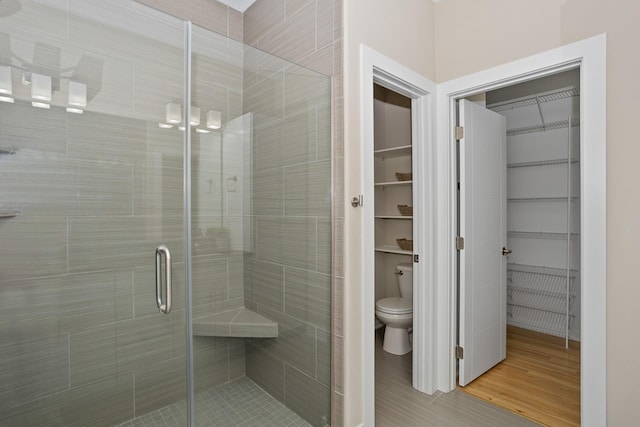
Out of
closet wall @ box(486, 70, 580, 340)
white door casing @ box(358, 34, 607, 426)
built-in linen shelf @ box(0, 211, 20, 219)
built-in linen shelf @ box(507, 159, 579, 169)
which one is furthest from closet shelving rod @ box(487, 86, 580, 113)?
built-in linen shelf @ box(0, 211, 20, 219)

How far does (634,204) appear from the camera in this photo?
62.4 inches

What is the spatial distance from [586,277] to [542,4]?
59.6 inches

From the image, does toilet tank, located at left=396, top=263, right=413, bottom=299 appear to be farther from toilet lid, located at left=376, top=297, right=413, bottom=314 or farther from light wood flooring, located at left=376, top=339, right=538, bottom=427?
light wood flooring, located at left=376, top=339, right=538, bottom=427

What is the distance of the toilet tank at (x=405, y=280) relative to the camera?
10.6 ft

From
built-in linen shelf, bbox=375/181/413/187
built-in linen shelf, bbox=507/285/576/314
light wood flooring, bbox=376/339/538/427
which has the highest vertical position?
built-in linen shelf, bbox=375/181/413/187

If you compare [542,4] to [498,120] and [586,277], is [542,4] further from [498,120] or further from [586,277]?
[586,277]

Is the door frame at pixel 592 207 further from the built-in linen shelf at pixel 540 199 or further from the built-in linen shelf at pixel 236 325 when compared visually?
the built-in linen shelf at pixel 540 199

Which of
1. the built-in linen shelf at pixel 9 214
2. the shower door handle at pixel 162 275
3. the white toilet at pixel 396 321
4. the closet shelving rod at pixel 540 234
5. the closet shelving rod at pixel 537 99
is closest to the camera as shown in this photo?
the built-in linen shelf at pixel 9 214

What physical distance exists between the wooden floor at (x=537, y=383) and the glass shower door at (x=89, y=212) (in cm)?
203

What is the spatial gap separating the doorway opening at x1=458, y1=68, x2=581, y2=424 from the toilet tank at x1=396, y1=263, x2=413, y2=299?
782mm

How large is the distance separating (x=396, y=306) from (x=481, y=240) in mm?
931

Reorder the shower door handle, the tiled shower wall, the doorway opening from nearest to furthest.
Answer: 1. the shower door handle
2. the tiled shower wall
3. the doorway opening

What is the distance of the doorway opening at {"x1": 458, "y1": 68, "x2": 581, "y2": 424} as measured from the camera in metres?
2.34

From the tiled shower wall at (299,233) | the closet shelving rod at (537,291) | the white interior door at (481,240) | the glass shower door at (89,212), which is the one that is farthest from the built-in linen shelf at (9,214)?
the closet shelving rod at (537,291)
